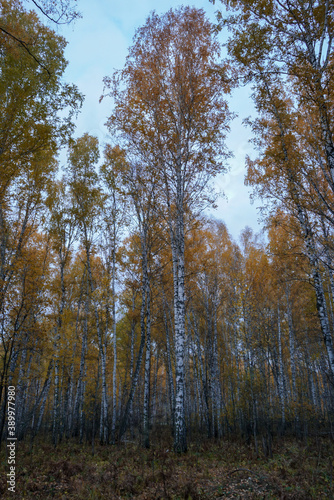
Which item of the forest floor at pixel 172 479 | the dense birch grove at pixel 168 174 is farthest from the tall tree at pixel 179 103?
the forest floor at pixel 172 479

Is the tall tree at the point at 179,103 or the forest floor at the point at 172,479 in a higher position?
the tall tree at the point at 179,103

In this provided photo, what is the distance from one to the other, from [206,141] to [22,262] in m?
6.23

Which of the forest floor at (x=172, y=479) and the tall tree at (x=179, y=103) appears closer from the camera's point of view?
the forest floor at (x=172, y=479)

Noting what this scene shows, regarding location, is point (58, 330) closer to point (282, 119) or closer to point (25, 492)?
point (25, 492)

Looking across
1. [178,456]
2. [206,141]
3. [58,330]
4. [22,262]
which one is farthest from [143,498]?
[206,141]

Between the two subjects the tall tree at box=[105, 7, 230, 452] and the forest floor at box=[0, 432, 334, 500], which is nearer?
the forest floor at box=[0, 432, 334, 500]

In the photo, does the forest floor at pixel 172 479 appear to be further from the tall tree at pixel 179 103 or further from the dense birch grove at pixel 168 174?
the tall tree at pixel 179 103

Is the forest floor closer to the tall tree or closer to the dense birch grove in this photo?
the dense birch grove

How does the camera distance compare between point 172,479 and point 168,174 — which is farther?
point 168,174

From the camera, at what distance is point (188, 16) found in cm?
862

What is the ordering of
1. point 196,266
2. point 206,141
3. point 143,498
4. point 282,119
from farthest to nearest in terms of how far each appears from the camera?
point 196,266 < point 206,141 < point 282,119 < point 143,498

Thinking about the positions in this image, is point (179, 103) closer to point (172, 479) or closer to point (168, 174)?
point (168, 174)

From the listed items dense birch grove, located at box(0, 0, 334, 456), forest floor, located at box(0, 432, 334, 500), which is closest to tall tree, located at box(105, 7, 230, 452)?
dense birch grove, located at box(0, 0, 334, 456)

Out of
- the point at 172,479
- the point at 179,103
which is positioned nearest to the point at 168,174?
the point at 179,103
